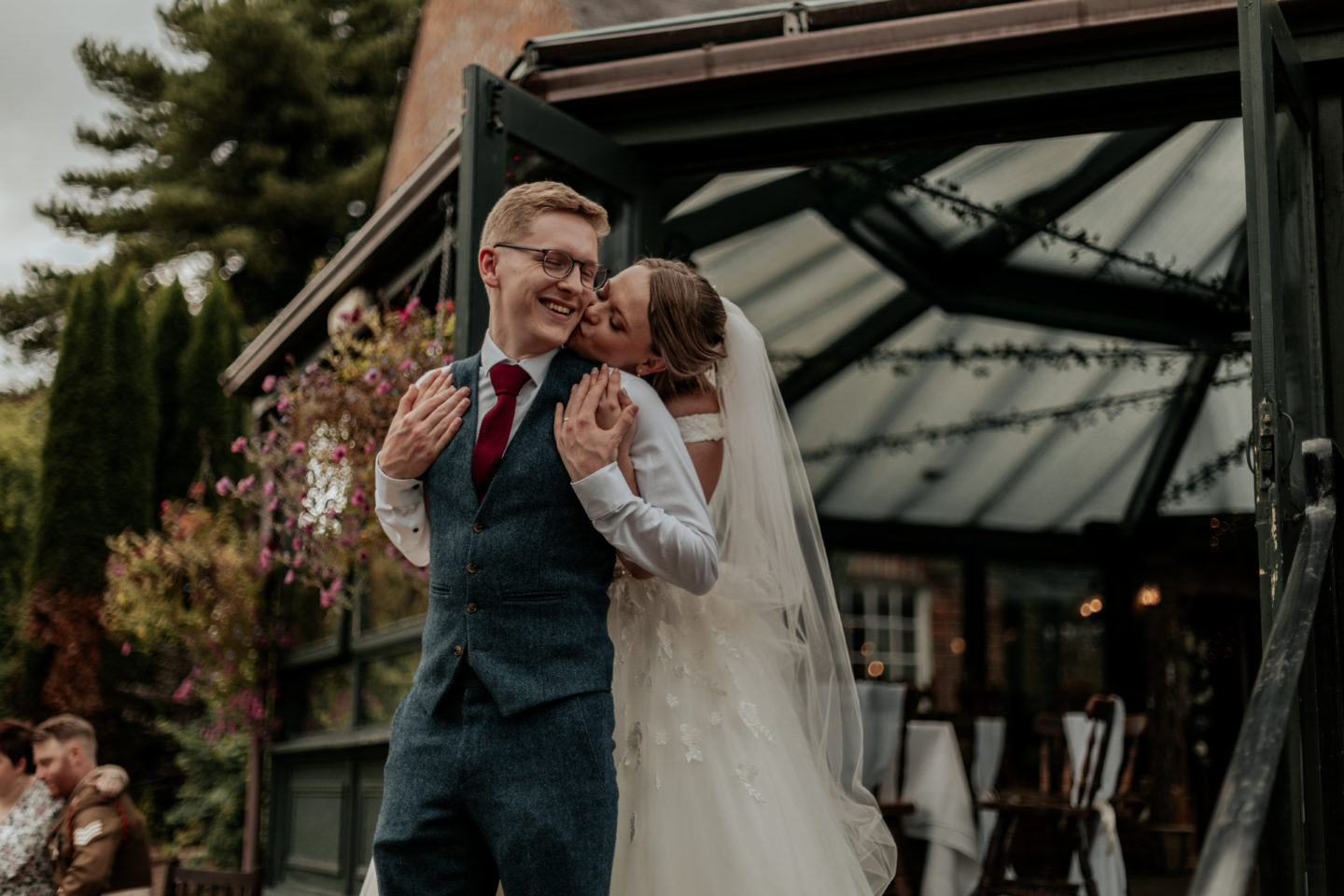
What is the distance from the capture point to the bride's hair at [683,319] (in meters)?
2.51

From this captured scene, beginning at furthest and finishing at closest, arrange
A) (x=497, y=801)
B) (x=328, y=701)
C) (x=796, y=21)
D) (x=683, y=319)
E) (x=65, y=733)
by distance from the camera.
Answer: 1. (x=328, y=701)
2. (x=65, y=733)
3. (x=796, y=21)
4. (x=683, y=319)
5. (x=497, y=801)

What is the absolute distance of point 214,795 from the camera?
29.0 feet

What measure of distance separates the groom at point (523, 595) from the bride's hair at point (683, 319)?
175 millimetres

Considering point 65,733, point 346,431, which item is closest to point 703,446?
point 346,431

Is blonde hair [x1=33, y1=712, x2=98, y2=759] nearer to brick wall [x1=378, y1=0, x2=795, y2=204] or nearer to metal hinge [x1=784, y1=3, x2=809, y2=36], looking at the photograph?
metal hinge [x1=784, y1=3, x2=809, y2=36]

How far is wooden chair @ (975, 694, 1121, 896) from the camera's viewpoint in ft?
20.0

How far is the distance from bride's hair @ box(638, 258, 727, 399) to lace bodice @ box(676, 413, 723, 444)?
0.29 feet

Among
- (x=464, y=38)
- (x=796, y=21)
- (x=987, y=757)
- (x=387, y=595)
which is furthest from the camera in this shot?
(x=464, y=38)

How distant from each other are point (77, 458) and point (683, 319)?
10.9 meters

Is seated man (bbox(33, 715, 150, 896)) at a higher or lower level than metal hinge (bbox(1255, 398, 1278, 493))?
lower

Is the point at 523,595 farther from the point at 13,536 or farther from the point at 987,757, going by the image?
the point at 13,536

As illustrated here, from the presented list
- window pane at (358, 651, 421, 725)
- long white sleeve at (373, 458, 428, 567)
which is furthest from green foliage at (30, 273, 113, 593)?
long white sleeve at (373, 458, 428, 567)

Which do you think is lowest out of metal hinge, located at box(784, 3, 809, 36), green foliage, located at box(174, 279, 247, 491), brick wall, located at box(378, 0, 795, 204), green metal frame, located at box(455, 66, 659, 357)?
green metal frame, located at box(455, 66, 659, 357)

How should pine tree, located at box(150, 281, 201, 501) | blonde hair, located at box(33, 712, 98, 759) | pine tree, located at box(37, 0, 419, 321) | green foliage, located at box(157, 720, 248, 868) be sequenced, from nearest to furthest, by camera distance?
blonde hair, located at box(33, 712, 98, 759) → green foliage, located at box(157, 720, 248, 868) → pine tree, located at box(150, 281, 201, 501) → pine tree, located at box(37, 0, 419, 321)
